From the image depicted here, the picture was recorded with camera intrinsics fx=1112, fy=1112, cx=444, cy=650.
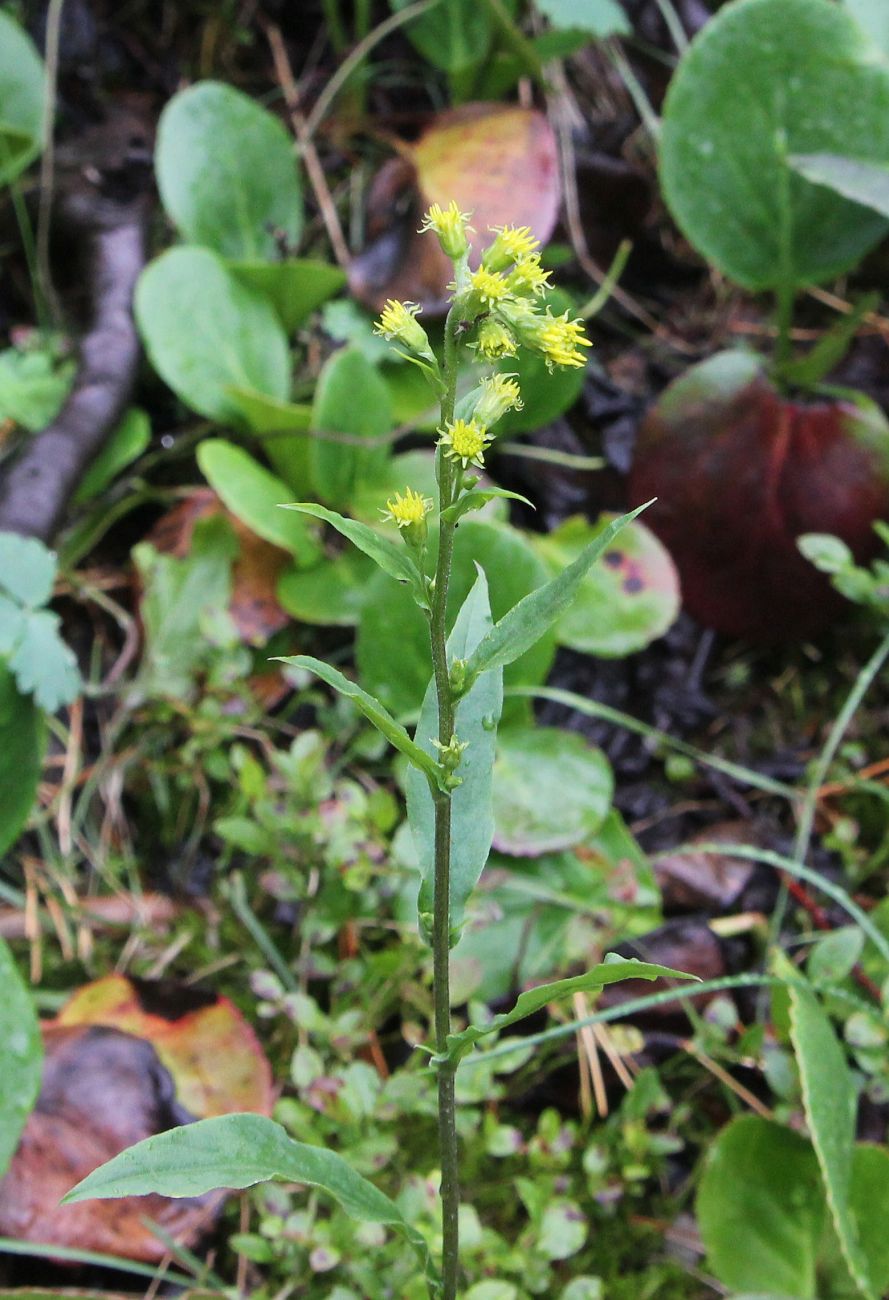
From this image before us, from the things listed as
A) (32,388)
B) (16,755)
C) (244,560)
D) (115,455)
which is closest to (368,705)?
(16,755)

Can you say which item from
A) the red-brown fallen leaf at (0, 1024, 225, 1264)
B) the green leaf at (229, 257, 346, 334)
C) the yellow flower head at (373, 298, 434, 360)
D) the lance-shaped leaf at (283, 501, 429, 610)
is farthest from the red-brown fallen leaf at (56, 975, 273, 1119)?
the green leaf at (229, 257, 346, 334)

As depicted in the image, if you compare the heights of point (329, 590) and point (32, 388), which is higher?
point (32, 388)

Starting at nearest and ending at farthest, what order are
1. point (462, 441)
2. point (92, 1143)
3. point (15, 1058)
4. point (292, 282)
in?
point (462, 441) < point (15, 1058) < point (92, 1143) < point (292, 282)

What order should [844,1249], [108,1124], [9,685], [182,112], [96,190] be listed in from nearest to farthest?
[844,1249]
[108,1124]
[9,685]
[182,112]
[96,190]

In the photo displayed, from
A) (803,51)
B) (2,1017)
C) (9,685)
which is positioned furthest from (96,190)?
(2,1017)

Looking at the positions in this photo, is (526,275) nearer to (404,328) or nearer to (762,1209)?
(404,328)

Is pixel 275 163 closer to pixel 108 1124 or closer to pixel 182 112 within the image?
pixel 182 112
